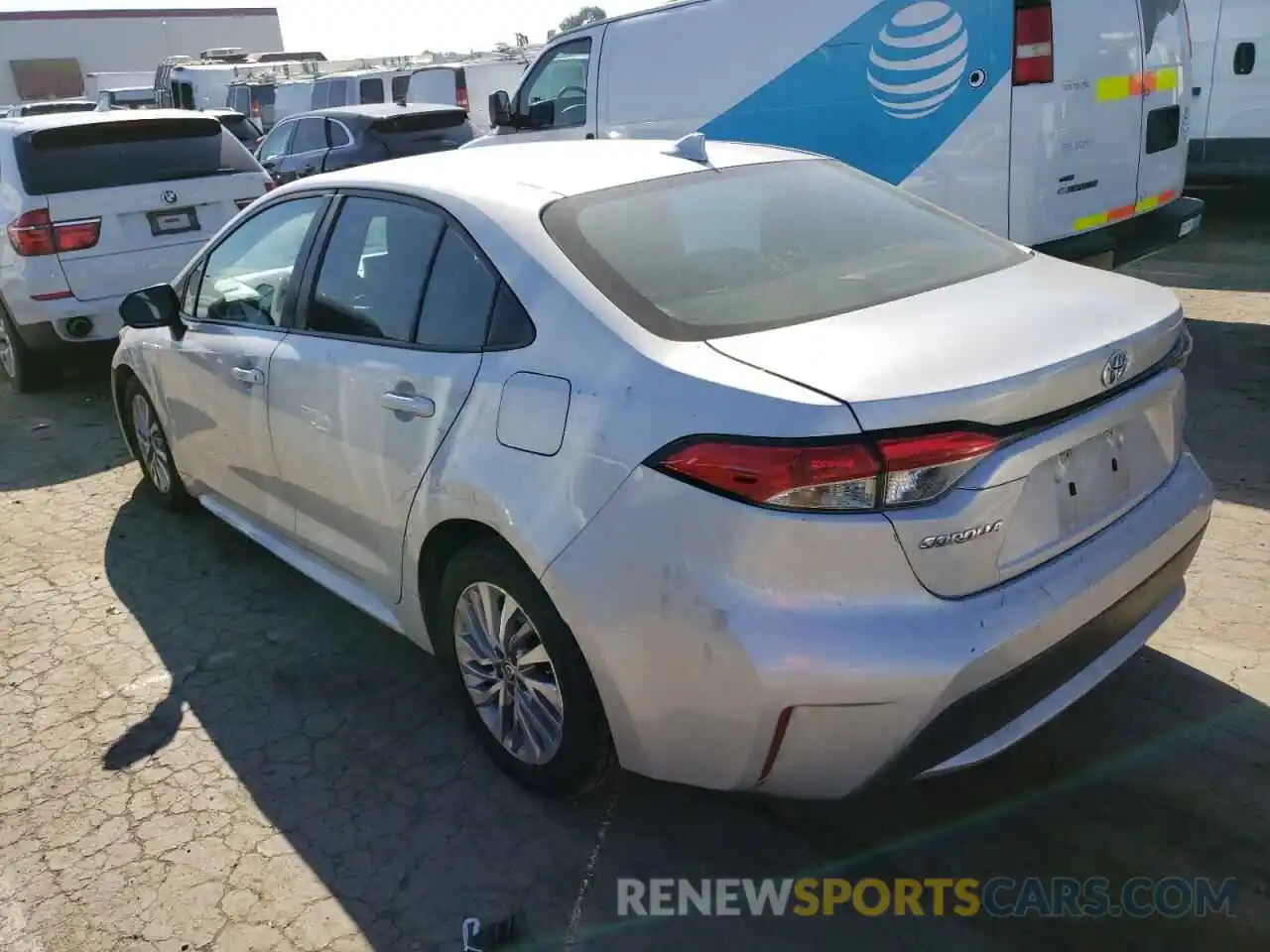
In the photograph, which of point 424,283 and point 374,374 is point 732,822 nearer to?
point 374,374

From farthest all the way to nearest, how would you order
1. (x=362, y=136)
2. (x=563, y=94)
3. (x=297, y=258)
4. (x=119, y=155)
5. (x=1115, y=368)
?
1. (x=362, y=136)
2. (x=563, y=94)
3. (x=119, y=155)
4. (x=297, y=258)
5. (x=1115, y=368)

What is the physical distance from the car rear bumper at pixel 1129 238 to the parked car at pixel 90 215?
17.7 feet

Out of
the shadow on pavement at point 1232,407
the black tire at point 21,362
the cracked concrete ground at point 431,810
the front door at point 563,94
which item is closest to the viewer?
the cracked concrete ground at point 431,810

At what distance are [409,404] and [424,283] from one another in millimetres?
367

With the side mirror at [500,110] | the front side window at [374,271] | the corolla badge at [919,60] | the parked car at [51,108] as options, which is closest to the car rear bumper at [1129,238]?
the corolla badge at [919,60]

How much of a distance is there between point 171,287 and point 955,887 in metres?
3.61

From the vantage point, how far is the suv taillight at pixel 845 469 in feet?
6.62

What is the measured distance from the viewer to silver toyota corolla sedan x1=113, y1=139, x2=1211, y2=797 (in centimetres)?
206

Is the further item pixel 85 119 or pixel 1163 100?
pixel 85 119

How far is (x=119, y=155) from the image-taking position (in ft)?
22.9

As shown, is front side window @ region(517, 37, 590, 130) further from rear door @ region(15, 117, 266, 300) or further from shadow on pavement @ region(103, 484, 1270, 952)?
shadow on pavement @ region(103, 484, 1270, 952)

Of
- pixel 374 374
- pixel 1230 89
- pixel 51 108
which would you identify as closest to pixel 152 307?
pixel 374 374

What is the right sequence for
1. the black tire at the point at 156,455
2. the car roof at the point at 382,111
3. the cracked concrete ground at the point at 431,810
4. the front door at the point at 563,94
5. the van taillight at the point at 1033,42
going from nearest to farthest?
1. the cracked concrete ground at the point at 431,810
2. the black tire at the point at 156,455
3. the van taillight at the point at 1033,42
4. the front door at the point at 563,94
5. the car roof at the point at 382,111

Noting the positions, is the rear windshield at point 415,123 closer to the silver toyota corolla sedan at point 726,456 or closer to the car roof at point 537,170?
the car roof at point 537,170
